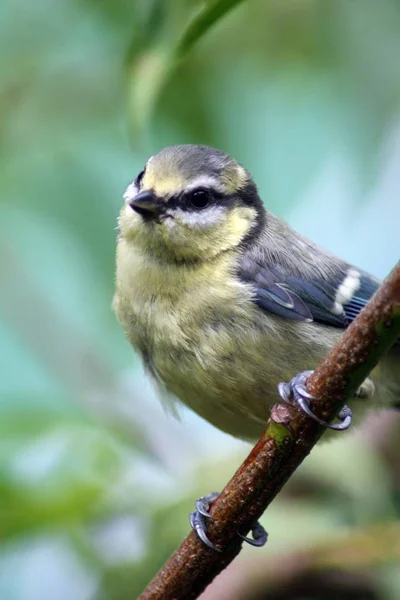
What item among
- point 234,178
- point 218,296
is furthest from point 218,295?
point 234,178

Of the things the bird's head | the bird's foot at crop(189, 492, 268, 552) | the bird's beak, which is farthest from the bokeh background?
the bird's beak

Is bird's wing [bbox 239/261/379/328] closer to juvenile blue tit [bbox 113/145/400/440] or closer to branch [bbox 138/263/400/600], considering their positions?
juvenile blue tit [bbox 113/145/400/440]

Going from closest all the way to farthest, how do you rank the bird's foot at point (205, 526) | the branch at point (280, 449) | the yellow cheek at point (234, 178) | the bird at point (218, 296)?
1. the branch at point (280, 449)
2. the bird's foot at point (205, 526)
3. the bird at point (218, 296)
4. the yellow cheek at point (234, 178)

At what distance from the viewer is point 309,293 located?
5.62ft

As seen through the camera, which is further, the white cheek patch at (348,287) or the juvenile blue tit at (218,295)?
the white cheek patch at (348,287)

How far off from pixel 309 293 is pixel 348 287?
131 millimetres

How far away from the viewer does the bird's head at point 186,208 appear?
159cm

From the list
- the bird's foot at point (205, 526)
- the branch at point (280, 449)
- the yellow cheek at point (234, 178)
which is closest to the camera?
the branch at point (280, 449)

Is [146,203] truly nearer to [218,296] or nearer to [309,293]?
[218,296]

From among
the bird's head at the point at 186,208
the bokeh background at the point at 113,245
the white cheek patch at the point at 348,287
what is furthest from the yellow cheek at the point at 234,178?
the white cheek patch at the point at 348,287

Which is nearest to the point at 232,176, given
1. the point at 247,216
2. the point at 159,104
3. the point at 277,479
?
the point at 247,216

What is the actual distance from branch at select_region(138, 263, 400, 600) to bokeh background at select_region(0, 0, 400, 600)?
20.9 inches

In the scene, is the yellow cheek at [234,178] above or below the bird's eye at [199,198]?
above

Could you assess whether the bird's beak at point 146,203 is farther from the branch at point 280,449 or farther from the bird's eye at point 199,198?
the branch at point 280,449
